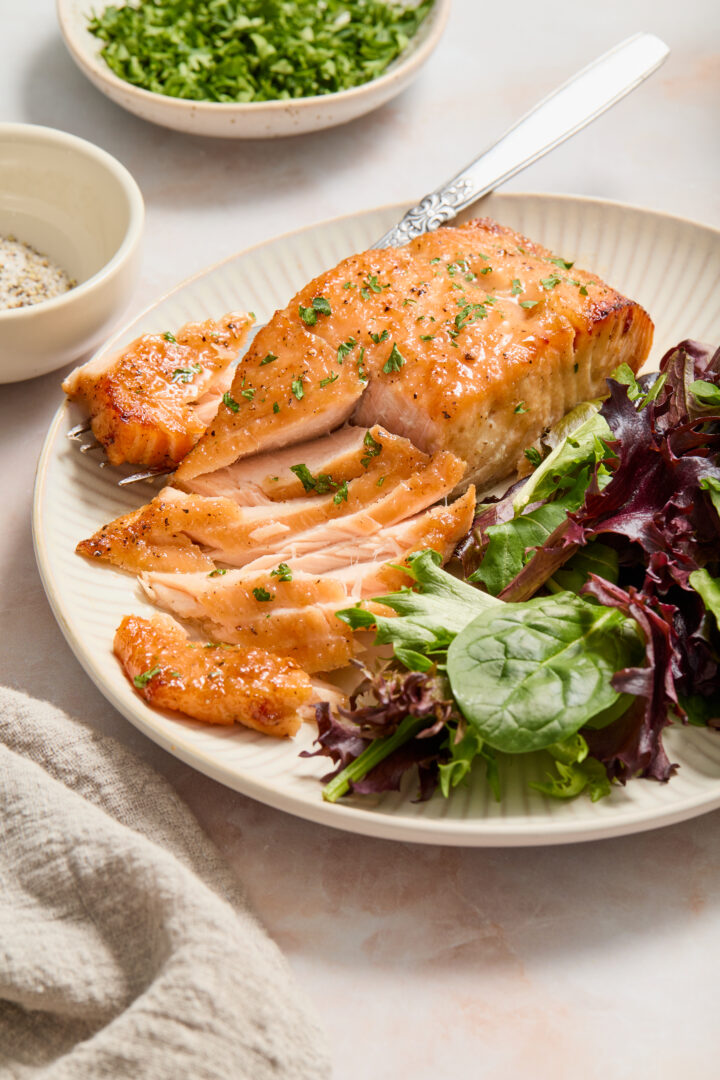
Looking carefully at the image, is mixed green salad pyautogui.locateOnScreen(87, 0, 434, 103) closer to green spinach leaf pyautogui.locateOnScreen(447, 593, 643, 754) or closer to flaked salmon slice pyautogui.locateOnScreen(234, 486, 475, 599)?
flaked salmon slice pyautogui.locateOnScreen(234, 486, 475, 599)

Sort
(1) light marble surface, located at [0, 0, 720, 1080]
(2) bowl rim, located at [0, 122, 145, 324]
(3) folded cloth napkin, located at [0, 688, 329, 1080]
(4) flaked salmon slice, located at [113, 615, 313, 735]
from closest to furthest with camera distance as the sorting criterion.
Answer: (3) folded cloth napkin, located at [0, 688, 329, 1080], (1) light marble surface, located at [0, 0, 720, 1080], (4) flaked salmon slice, located at [113, 615, 313, 735], (2) bowl rim, located at [0, 122, 145, 324]

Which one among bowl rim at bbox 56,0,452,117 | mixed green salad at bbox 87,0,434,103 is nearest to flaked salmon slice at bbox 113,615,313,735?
bowl rim at bbox 56,0,452,117

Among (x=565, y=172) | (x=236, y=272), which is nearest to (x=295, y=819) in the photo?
(x=236, y=272)

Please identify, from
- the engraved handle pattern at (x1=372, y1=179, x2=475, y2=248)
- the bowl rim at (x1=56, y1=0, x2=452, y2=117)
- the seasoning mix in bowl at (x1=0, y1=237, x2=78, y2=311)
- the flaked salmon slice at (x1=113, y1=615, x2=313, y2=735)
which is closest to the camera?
the flaked salmon slice at (x1=113, y1=615, x2=313, y2=735)

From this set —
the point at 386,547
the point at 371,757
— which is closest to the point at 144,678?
the point at 371,757

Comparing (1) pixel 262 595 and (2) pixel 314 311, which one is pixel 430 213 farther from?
(1) pixel 262 595

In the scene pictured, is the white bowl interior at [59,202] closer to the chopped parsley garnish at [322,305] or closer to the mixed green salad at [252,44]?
the mixed green salad at [252,44]

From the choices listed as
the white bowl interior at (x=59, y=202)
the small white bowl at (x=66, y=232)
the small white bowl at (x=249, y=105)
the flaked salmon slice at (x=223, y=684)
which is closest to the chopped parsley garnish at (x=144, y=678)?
the flaked salmon slice at (x=223, y=684)
